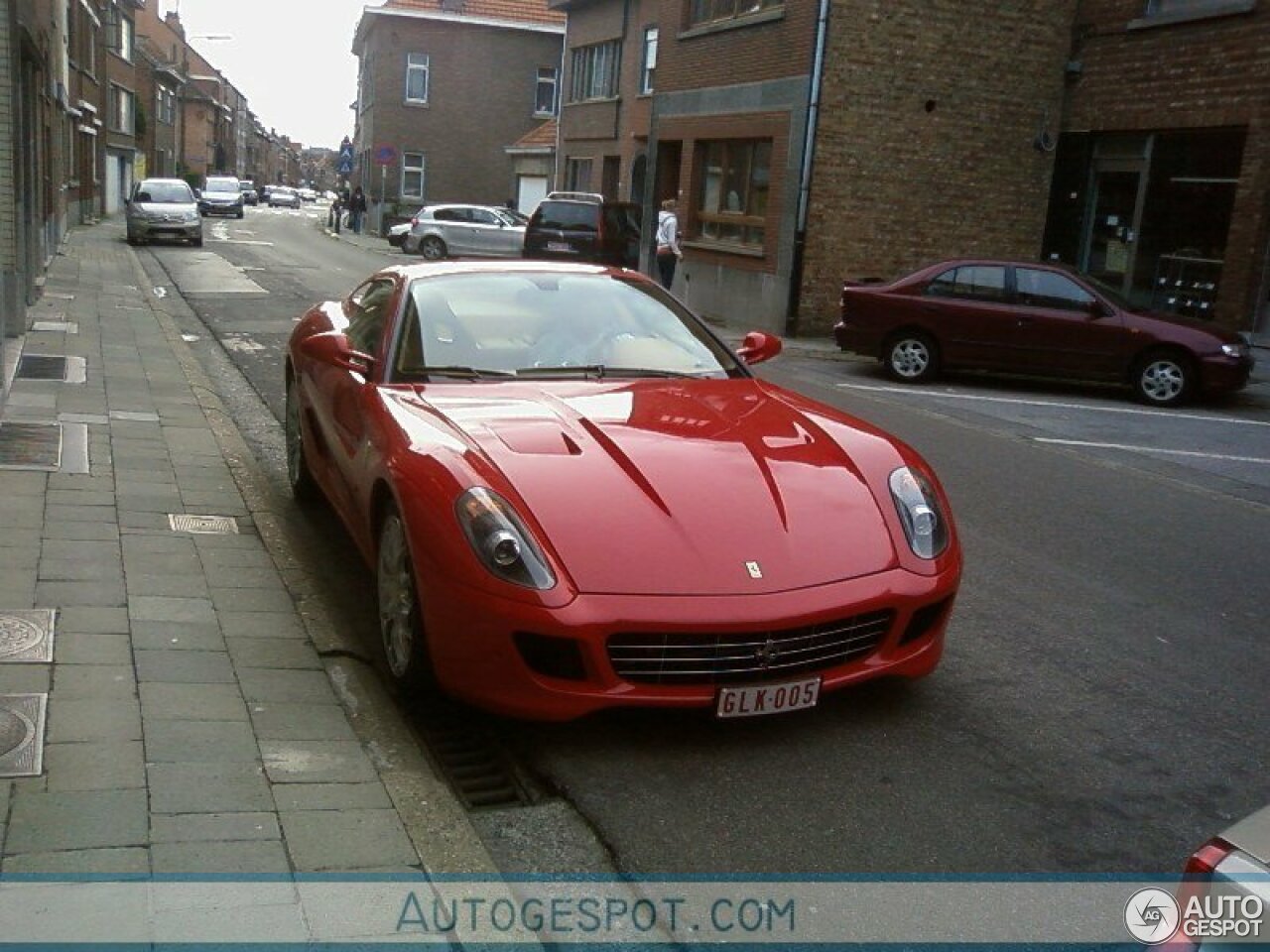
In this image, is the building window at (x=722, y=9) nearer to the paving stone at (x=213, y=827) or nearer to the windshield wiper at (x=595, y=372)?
the windshield wiper at (x=595, y=372)

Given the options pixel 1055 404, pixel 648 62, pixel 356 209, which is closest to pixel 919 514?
pixel 1055 404

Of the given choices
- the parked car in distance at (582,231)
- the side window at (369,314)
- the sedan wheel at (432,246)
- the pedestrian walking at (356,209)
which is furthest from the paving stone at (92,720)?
the pedestrian walking at (356,209)

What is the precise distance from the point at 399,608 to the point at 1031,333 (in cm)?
1116

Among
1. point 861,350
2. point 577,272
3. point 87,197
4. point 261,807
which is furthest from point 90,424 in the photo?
point 87,197

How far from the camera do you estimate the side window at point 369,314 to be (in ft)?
18.9

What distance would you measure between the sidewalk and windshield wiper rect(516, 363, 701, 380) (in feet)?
4.39

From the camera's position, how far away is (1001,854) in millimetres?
3488

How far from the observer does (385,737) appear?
4164mm

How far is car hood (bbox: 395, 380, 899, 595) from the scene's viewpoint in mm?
3982

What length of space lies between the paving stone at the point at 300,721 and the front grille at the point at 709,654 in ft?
3.03

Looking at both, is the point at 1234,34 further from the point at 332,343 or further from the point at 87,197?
the point at 87,197

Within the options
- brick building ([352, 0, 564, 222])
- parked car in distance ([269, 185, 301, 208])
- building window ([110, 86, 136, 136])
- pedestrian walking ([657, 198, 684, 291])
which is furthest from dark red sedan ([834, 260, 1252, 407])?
parked car in distance ([269, 185, 301, 208])

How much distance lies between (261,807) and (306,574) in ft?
8.17

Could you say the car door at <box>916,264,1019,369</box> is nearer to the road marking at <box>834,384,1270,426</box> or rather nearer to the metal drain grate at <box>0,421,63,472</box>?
the road marking at <box>834,384,1270,426</box>
